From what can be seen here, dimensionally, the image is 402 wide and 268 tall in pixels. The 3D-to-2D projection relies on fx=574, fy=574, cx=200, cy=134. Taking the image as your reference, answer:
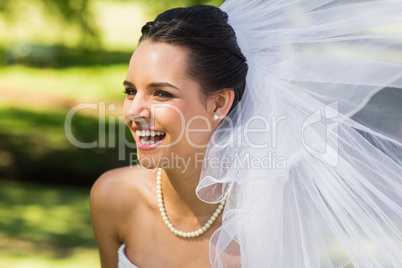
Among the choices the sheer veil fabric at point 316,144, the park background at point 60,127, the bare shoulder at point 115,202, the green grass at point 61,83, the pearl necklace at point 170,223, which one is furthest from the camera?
the green grass at point 61,83

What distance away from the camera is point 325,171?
2.25 metres

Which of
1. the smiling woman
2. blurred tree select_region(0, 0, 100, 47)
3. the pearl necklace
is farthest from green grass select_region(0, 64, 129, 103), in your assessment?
the smiling woman

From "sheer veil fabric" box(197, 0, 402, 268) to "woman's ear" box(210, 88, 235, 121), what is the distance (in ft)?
0.21

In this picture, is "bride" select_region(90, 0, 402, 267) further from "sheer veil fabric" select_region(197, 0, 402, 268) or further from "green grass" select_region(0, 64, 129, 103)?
"green grass" select_region(0, 64, 129, 103)

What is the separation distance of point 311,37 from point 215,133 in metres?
0.56

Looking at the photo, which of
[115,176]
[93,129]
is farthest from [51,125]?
[115,176]

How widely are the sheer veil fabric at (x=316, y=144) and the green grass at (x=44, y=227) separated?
3521 millimetres

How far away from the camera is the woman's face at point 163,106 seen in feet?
7.51

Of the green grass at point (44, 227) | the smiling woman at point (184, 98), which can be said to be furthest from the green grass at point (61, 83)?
the smiling woman at point (184, 98)

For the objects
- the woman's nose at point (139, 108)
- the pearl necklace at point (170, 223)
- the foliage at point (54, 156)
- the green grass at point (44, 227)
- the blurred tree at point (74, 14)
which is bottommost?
the green grass at point (44, 227)

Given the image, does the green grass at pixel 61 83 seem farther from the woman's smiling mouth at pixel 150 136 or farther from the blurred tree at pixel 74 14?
the woman's smiling mouth at pixel 150 136

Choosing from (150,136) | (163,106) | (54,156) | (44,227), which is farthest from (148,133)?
(54,156)

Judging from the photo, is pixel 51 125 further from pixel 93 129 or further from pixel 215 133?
pixel 215 133

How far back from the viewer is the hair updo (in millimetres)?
2328
